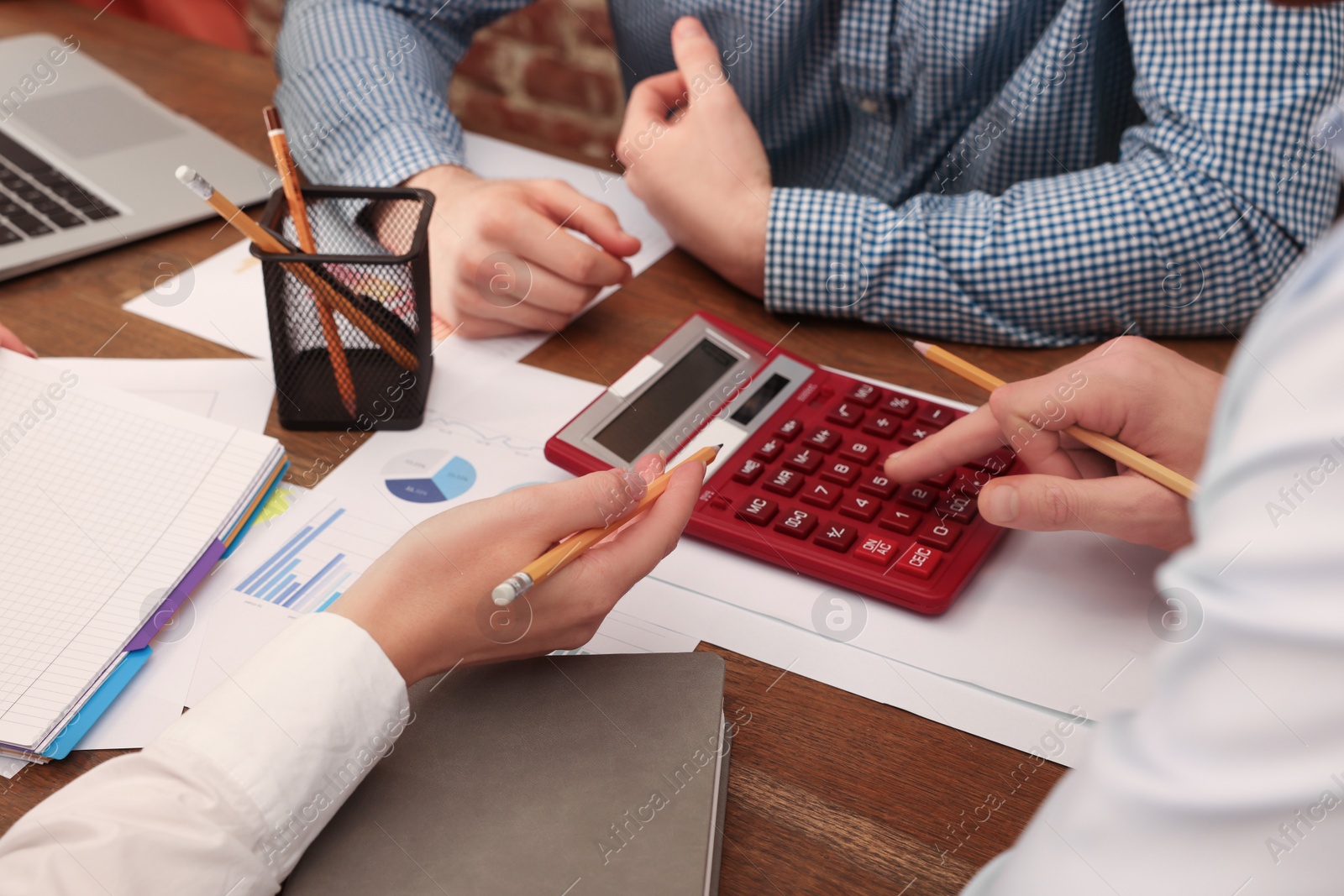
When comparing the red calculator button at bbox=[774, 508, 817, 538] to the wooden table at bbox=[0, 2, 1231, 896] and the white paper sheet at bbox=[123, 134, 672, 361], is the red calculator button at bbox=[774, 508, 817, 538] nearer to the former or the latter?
the wooden table at bbox=[0, 2, 1231, 896]

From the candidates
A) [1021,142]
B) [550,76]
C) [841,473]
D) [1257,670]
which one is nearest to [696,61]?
[1021,142]

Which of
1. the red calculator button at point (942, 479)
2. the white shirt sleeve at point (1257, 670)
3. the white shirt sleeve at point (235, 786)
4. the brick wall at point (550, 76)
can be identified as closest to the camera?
the white shirt sleeve at point (1257, 670)

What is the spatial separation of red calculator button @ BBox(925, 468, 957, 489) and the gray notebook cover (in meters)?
0.22

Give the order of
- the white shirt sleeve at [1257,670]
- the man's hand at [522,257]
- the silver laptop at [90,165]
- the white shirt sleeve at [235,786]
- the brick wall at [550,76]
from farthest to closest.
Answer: the brick wall at [550,76] → the silver laptop at [90,165] → the man's hand at [522,257] → the white shirt sleeve at [235,786] → the white shirt sleeve at [1257,670]

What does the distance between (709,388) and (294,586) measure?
0.32 m

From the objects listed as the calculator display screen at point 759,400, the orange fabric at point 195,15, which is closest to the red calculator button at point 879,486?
the calculator display screen at point 759,400

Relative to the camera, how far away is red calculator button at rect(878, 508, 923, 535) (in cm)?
62

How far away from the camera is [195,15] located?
2008 millimetres

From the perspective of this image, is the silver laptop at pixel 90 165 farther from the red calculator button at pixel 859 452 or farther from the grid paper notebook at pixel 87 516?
the red calculator button at pixel 859 452

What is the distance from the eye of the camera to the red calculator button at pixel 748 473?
0.66m

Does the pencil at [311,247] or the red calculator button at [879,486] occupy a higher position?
the pencil at [311,247]

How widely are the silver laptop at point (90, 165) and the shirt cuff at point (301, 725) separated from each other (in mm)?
610

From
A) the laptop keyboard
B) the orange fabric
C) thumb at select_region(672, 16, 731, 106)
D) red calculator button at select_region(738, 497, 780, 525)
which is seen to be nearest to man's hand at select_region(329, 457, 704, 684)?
red calculator button at select_region(738, 497, 780, 525)

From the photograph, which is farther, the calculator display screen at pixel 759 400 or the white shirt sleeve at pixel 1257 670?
the calculator display screen at pixel 759 400
